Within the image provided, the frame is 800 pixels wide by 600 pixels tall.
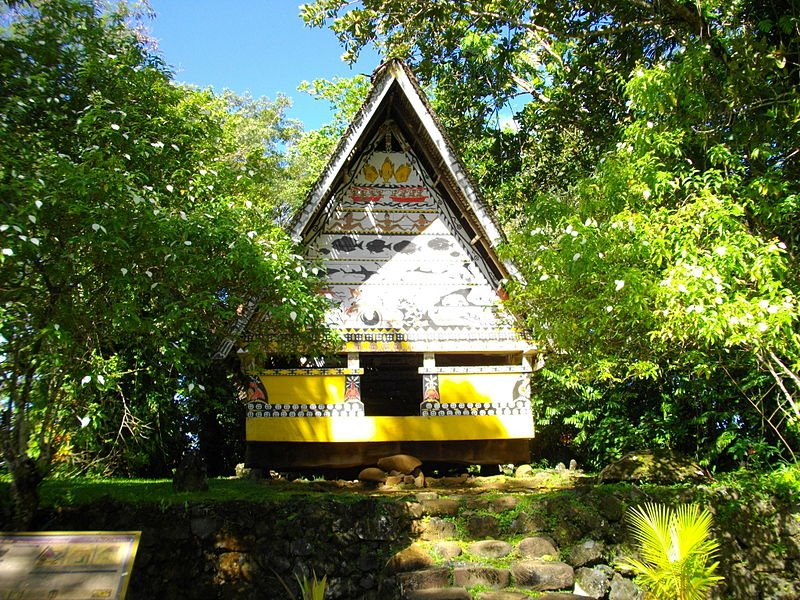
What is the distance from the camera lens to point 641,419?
1365 centimetres

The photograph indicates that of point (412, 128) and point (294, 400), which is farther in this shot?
point (412, 128)

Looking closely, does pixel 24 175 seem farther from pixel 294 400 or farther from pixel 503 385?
pixel 503 385

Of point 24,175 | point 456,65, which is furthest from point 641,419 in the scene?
point 24,175

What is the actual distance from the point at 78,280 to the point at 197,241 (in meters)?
1.37

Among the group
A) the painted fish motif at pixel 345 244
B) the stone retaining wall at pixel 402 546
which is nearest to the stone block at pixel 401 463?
the stone retaining wall at pixel 402 546

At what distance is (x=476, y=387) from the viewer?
1070 cm

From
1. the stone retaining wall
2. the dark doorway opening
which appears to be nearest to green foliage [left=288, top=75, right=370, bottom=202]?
the dark doorway opening

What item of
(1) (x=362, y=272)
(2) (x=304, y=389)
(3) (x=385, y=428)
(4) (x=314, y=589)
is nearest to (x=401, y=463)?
(3) (x=385, y=428)

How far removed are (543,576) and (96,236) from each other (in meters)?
5.81

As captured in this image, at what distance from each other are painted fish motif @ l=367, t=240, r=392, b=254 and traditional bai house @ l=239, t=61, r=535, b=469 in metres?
0.02

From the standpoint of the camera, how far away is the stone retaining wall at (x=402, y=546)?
21.7ft

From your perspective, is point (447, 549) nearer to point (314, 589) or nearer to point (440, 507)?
point (440, 507)

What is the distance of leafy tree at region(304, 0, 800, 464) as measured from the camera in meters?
6.91

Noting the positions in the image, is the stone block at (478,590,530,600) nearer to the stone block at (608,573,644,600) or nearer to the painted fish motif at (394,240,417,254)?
the stone block at (608,573,644,600)
